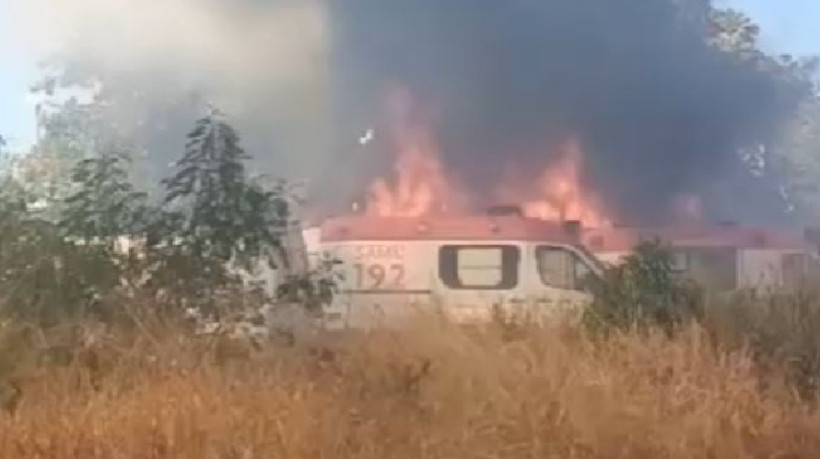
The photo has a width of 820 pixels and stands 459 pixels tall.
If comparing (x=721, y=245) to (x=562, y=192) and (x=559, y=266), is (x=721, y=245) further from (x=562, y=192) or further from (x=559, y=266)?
(x=562, y=192)

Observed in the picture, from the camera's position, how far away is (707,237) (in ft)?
45.4

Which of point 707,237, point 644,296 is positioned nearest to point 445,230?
point 707,237

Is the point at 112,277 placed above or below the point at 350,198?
below

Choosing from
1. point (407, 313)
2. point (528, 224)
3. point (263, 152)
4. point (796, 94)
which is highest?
point (796, 94)

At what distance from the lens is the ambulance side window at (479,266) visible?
482 inches

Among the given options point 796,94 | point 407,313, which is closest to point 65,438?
point 407,313

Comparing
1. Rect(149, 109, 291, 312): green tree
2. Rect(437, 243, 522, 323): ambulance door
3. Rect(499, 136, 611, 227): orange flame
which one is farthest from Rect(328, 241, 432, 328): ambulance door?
Rect(499, 136, 611, 227): orange flame

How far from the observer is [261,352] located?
23.2 feet

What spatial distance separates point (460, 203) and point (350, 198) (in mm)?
1320

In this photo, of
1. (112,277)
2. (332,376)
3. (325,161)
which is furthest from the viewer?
(325,161)

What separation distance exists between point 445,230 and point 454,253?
0.24 meters

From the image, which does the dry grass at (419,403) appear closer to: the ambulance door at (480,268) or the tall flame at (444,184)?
the ambulance door at (480,268)

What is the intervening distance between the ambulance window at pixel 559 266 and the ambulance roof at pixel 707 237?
0.87 metres

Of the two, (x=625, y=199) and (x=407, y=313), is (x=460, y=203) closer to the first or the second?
(x=625, y=199)
